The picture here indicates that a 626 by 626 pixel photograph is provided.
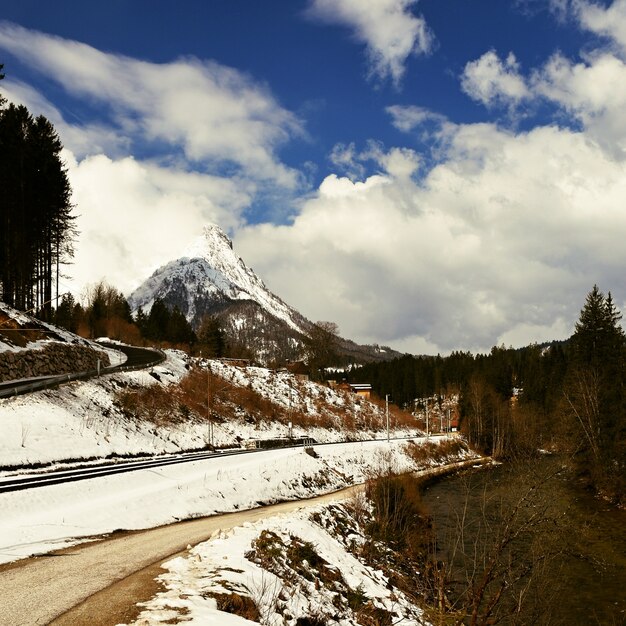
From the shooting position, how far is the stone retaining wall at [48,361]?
35062mm

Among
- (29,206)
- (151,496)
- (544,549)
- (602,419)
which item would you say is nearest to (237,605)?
(544,549)

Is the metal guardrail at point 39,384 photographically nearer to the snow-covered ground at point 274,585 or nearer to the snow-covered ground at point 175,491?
the snow-covered ground at point 175,491

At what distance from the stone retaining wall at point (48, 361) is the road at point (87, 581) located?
81.6 feet

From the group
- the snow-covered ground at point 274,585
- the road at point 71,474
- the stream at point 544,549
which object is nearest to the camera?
the snow-covered ground at point 274,585

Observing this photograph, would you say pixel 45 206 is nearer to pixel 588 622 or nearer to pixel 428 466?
pixel 428 466

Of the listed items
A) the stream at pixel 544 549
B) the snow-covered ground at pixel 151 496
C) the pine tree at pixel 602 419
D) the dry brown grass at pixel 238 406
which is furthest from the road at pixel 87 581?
the pine tree at pixel 602 419

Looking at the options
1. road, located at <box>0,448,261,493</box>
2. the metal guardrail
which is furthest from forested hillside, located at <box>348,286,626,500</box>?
the metal guardrail

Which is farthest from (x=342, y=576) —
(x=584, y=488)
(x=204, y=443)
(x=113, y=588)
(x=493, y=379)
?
(x=493, y=379)

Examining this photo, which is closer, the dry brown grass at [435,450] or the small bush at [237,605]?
the small bush at [237,605]

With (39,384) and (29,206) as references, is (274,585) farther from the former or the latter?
(29,206)

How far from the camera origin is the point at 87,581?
10062 mm

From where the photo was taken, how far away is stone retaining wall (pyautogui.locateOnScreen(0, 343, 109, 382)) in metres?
35.1

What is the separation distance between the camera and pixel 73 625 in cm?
765

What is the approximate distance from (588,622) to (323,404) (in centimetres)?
6446
